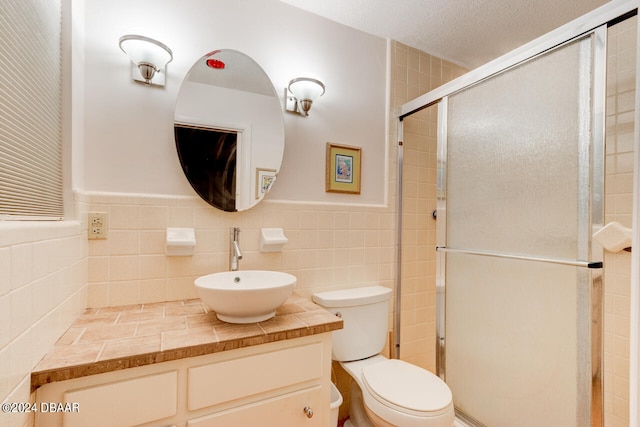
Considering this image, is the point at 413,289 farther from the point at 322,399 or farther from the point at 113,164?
the point at 113,164

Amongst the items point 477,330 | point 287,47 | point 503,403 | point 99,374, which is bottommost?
point 503,403

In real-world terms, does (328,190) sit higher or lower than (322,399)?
higher

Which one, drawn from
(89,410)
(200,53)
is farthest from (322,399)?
(200,53)

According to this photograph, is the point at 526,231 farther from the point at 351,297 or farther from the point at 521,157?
the point at 351,297

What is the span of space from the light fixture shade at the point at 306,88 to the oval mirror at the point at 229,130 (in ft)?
0.37

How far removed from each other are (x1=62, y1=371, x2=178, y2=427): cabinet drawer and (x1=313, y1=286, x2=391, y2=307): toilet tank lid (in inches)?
32.6

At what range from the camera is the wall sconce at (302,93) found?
5.34ft

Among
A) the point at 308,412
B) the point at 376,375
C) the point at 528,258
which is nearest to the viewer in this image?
the point at 308,412

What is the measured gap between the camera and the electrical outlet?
1259 millimetres

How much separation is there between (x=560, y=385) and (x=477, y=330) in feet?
1.21

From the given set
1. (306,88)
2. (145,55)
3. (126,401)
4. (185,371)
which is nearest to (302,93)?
(306,88)

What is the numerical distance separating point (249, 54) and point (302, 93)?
1.09ft

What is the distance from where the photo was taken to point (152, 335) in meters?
0.99

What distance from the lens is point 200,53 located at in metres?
1.48
